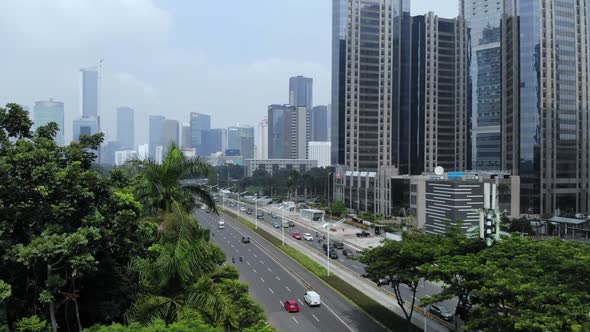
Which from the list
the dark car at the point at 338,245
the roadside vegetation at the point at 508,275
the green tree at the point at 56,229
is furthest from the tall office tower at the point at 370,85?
the green tree at the point at 56,229

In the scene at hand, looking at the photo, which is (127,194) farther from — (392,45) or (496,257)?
(392,45)

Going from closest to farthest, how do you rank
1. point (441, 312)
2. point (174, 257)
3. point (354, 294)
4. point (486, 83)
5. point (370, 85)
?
point (174, 257) → point (441, 312) → point (354, 294) → point (486, 83) → point (370, 85)

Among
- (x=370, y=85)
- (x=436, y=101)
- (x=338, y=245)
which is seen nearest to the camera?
(x=338, y=245)

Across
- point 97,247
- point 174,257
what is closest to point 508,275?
point 174,257

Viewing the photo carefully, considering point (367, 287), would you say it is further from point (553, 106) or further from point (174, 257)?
point (553, 106)

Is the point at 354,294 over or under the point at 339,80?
under

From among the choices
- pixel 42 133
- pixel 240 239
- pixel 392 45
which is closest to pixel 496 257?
pixel 42 133
